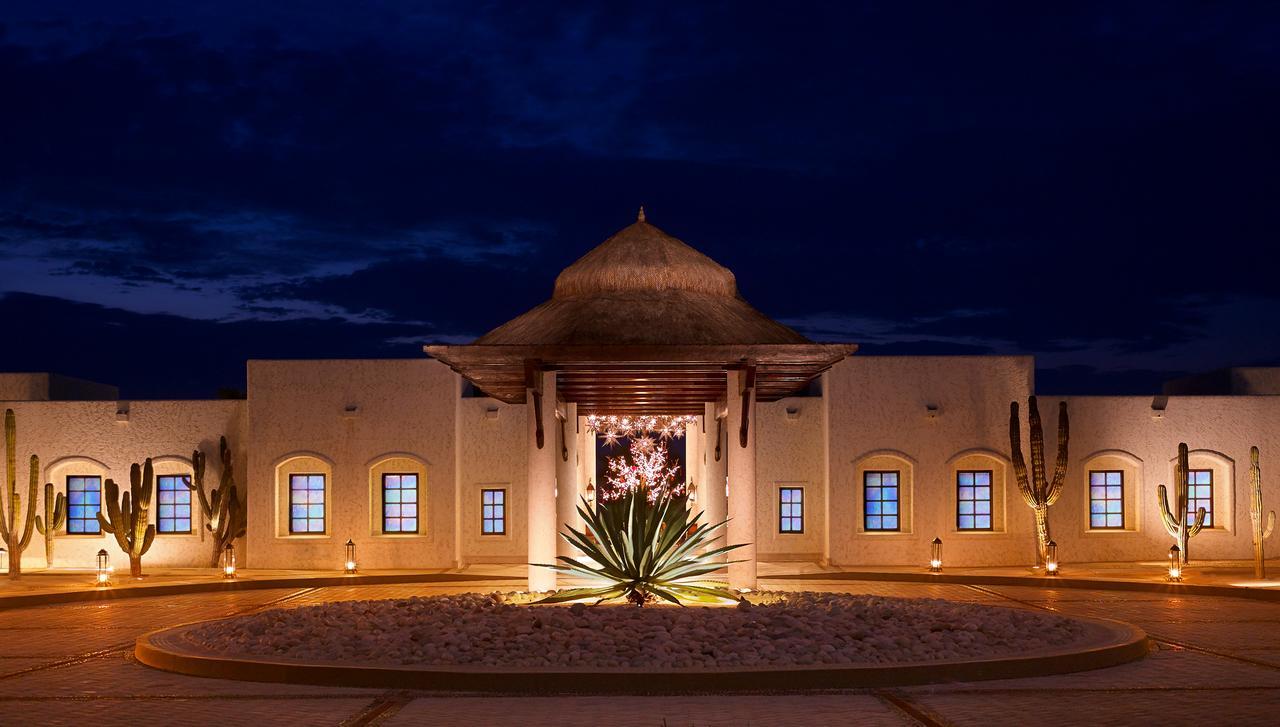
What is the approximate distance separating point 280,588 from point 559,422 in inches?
195

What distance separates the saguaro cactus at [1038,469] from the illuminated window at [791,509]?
3.88 metres

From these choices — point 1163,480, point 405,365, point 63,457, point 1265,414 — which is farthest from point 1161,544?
point 63,457

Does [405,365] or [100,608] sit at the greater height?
[405,365]

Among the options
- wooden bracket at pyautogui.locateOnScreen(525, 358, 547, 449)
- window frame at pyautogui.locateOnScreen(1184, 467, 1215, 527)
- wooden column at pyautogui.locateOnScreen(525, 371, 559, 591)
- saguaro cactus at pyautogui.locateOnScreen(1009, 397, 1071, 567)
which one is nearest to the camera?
wooden bracket at pyautogui.locateOnScreen(525, 358, 547, 449)

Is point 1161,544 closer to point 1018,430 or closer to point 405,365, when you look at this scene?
point 1018,430

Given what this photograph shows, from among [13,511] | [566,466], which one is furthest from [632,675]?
[13,511]

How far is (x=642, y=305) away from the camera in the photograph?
49.6 feet

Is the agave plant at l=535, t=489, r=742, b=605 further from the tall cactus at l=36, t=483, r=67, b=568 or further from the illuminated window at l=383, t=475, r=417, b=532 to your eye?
the tall cactus at l=36, t=483, r=67, b=568

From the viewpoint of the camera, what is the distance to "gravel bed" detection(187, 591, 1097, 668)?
9945 mm

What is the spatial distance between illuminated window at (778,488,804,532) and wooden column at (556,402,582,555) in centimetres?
559

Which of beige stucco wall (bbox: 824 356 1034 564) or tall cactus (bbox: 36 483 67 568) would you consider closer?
tall cactus (bbox: 36 483 67 568)

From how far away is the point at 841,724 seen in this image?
26.5 ft

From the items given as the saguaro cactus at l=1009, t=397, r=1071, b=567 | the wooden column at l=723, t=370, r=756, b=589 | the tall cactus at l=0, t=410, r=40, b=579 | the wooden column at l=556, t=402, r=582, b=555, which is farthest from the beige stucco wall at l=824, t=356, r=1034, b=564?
the tall cactus at l=0, t=410, r=40, b=579

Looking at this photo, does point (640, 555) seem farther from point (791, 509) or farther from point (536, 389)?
point (791, 509)
